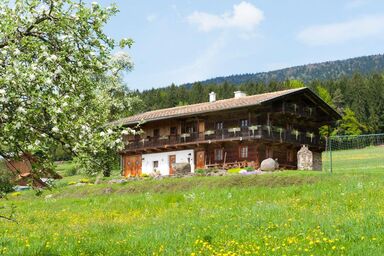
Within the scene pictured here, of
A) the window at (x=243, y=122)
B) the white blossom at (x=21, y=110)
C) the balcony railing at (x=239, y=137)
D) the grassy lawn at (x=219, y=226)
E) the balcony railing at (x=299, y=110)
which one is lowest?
the grassy lawn at (x=219, y=226)

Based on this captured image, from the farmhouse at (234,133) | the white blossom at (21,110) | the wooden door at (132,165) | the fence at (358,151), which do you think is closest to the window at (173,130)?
the farmhouse at (234,133)

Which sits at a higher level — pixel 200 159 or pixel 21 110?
pixel 21 110

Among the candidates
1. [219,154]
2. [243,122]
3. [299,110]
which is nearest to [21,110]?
[243,122]

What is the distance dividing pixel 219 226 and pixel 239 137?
33.3m

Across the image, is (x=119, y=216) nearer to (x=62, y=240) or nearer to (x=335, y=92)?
(x=62, y=240)

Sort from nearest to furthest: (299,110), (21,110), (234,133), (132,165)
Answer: (21,110) → (234,133) → (299,110) → (132,165)

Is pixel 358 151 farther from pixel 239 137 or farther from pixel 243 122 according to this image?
pixel 243 122

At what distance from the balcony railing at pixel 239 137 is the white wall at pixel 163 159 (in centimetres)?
125

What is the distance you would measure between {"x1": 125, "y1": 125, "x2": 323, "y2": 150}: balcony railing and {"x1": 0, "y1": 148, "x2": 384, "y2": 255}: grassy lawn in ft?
77.0

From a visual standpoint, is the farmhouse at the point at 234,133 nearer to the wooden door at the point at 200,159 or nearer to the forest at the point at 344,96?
the wooden door at the point at 200,159

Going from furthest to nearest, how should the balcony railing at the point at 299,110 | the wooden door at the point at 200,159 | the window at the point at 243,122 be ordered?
the wooden door at the point at 200,159 → the balcony railing at the point at 299,110 → the window at the point at 243,122

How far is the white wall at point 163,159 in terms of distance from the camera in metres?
51.6

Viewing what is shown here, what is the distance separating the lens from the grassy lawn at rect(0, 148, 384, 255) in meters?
11.0

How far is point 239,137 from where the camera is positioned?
46688mm
